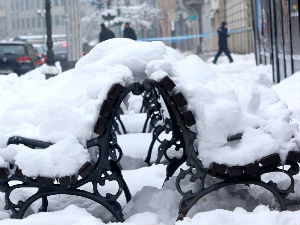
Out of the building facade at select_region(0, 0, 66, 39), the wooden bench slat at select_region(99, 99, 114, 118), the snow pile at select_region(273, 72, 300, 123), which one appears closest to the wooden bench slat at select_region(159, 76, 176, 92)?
the wooden bench slat at select_region(99, 99, 114, 118)

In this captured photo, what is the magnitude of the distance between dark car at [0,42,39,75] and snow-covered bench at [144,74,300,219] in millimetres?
24348

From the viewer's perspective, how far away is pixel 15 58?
28.8m

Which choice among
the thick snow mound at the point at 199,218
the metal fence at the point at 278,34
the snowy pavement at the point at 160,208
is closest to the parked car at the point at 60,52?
the metal fence at the point at 278,34

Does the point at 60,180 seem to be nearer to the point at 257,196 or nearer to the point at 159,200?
the point at 159,200

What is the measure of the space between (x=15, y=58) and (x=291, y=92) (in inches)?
751

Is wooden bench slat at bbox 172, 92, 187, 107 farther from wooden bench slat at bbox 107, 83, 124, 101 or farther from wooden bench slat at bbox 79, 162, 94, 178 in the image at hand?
wooden bench slat at bbox 79, 162, 94, 178

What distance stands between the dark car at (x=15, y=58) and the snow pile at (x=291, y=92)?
1771 centimetres

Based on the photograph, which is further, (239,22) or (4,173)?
(239,22)

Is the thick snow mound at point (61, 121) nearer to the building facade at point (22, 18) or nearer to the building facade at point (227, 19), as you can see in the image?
the building facade at point (227, 19)

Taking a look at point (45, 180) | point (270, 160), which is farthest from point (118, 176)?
point (270, 160)

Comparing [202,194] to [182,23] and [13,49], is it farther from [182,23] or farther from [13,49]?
[182,23]

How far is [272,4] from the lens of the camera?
52.0 feet

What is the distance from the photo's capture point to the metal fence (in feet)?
44.1

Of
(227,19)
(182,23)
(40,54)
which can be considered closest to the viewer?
(40,54)
